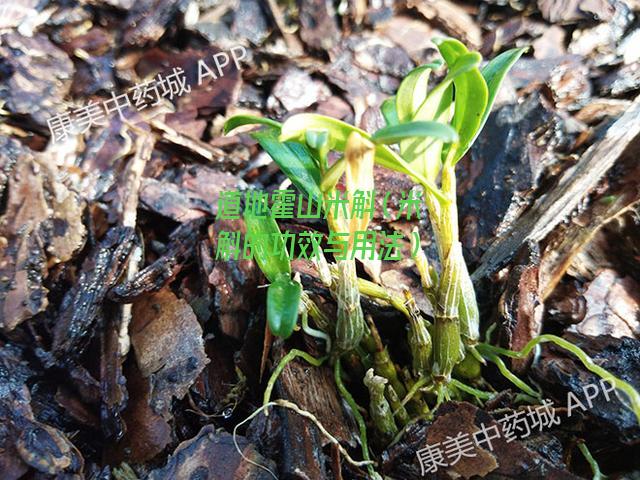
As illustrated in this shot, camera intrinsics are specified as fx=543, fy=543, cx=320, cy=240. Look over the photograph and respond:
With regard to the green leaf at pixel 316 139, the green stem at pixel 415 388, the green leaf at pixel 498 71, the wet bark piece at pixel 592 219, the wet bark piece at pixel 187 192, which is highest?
the green leaf at pixel 498 71

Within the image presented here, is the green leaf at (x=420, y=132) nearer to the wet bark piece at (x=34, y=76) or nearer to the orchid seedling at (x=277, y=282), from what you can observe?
the orchid seedling at (x=277, y=282)

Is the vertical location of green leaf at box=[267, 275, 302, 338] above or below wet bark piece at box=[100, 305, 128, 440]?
above

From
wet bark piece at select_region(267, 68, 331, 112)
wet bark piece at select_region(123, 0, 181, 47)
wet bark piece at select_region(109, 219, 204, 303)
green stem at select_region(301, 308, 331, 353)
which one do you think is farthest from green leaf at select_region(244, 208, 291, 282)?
wet bark piece at select_region(123, 0, 181, 47)

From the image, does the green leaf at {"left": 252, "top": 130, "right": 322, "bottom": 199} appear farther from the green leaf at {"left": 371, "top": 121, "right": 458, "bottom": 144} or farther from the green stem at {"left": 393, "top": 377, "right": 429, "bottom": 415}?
the green stem at {"left": 393, "top": 377, "right": 429, "bottom": 415}

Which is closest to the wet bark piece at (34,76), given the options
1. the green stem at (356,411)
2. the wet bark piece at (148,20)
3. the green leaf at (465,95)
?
the wet bark piece at (148,20)

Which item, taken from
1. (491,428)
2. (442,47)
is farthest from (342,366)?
(442,47)

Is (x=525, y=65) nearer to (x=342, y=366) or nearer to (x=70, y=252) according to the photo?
(x=342, y=366)

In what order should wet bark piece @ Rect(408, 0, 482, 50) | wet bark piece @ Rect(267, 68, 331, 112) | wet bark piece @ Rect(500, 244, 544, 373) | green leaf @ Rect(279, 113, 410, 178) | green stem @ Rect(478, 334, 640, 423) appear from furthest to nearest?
wet bark piece @ Rect(408, 0, 482, 50) < wet bark piece @ Rect(267, 68, 331, 112) < wet bark piece @ Rect(500, 244, 544, 373) < green stem @ Rect(478, 334, 640, 423) < green leaf @ Rect(279, 113, 410, 178)
